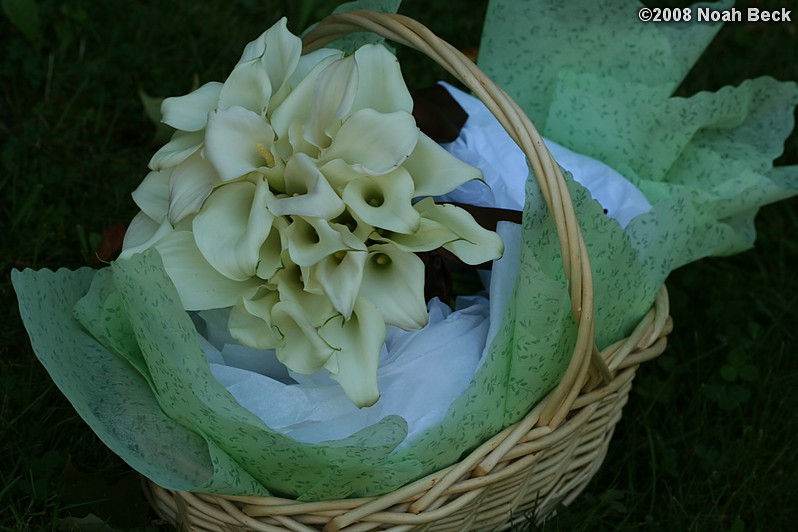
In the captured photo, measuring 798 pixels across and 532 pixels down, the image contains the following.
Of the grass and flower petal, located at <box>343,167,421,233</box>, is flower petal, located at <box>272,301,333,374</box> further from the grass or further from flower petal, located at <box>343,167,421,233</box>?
the grass

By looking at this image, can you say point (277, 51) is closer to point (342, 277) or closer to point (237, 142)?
point (237, 142)

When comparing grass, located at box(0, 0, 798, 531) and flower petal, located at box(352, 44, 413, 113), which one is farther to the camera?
grass, located at box(0, 0, 798, 531)

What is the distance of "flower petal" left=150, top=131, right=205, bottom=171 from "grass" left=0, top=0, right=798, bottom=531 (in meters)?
0.32

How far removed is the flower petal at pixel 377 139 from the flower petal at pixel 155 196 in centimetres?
18

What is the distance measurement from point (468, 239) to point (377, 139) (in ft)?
0.38

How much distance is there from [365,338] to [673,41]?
2.21 feet

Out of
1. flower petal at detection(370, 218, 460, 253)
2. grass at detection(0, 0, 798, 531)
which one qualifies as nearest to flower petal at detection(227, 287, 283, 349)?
flower petal at detection(370, 218, 460, 253)

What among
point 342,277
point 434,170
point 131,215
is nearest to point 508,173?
point 434,170

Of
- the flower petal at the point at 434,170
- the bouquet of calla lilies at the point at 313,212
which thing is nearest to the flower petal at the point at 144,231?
the bouquet of calla lilies at the point at 313,212

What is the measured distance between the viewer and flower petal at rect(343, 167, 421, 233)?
2.78 feet

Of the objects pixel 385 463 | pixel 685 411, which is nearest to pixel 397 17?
pixel 385 463

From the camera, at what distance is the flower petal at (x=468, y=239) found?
0.88 metres

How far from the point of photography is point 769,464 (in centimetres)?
119

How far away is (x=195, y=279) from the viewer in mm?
896
